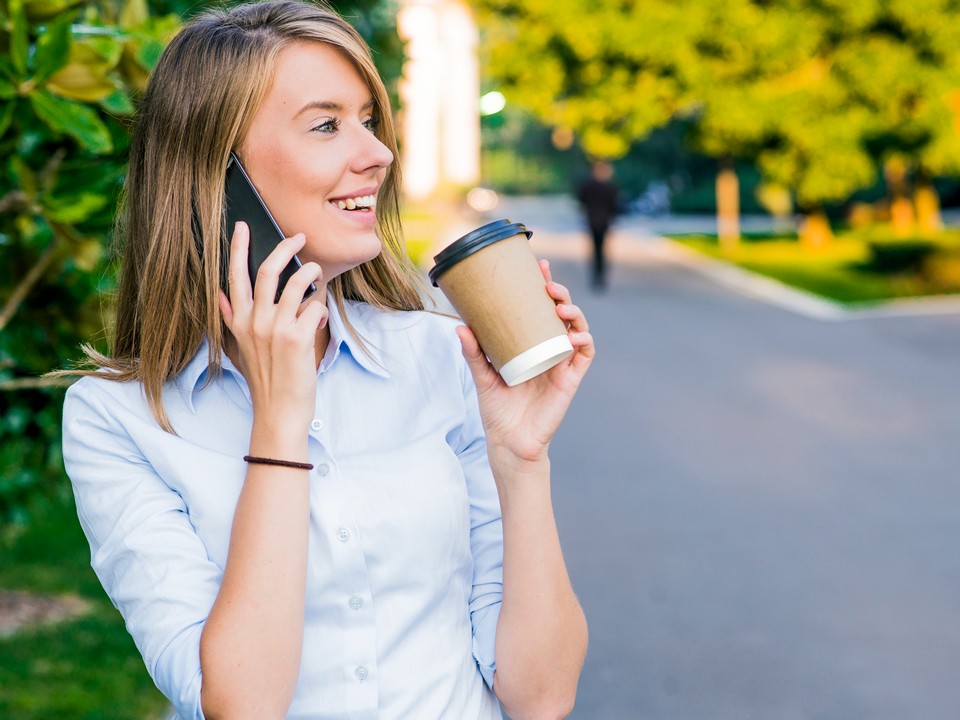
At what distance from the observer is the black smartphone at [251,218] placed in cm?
185

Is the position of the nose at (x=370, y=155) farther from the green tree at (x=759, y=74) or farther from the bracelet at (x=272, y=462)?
the green tree at (x=759, y=74)

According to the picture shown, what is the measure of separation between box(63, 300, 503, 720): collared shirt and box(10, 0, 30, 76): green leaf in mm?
1073

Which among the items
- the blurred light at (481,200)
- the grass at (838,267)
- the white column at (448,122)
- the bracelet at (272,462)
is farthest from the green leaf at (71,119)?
the white column at (448,122)

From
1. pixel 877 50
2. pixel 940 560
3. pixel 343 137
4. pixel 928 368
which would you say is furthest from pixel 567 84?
pixel 343 137

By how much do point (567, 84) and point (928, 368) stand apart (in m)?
12.9

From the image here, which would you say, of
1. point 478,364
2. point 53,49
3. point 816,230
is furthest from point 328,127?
point 816,230

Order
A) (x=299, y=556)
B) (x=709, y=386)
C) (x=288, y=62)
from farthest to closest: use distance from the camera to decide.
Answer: (x=709, y=386) < (x=288, y=62) < (x=299, y=556)

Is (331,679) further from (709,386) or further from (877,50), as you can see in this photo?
(877,50)

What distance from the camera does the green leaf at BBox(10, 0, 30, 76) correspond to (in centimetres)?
264

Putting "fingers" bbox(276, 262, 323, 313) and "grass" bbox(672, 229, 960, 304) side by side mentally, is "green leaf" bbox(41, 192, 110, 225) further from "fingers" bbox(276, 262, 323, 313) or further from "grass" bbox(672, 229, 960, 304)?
"grass" bbox(672, 229, 960, 304)

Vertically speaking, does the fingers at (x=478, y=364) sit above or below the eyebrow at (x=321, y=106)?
below

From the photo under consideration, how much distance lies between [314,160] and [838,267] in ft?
68.5

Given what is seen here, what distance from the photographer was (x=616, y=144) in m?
23.2

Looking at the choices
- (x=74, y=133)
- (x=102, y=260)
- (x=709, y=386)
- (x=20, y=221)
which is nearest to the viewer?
(x=74, y=133)
